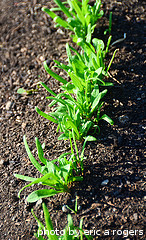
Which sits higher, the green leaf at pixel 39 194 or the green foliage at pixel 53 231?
the green leaf at pixel 39 194

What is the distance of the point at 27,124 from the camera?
229 centimetres

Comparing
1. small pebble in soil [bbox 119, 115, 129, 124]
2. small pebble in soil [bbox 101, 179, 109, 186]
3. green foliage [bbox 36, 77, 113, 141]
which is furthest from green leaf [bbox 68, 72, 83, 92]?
small pebble in soil [bbox 101, 179, 109, 186]

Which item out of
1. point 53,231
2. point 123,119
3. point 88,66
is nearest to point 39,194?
point 53,231

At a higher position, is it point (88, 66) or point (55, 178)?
point (88, 66)

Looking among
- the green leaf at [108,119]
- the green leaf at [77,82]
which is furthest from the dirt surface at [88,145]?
the green leaf at [77,82]

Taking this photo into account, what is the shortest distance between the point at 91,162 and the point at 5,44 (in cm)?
182

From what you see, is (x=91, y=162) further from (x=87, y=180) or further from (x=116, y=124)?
(x=116, y=124)

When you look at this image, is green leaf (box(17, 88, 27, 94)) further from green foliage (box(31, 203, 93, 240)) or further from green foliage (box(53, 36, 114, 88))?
green foliage (box(31, 203, 93, 240))

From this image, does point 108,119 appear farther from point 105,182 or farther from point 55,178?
point 55,178

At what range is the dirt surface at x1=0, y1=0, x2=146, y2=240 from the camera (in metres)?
1.69

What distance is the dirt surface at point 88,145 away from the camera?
1.69m

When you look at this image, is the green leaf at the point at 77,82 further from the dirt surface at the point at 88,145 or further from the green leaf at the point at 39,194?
the green leaf at the point at 39,194

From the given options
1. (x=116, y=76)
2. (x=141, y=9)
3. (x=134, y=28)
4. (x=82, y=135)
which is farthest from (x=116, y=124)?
(x=141, y=9)

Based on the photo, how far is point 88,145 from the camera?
6.46ft
